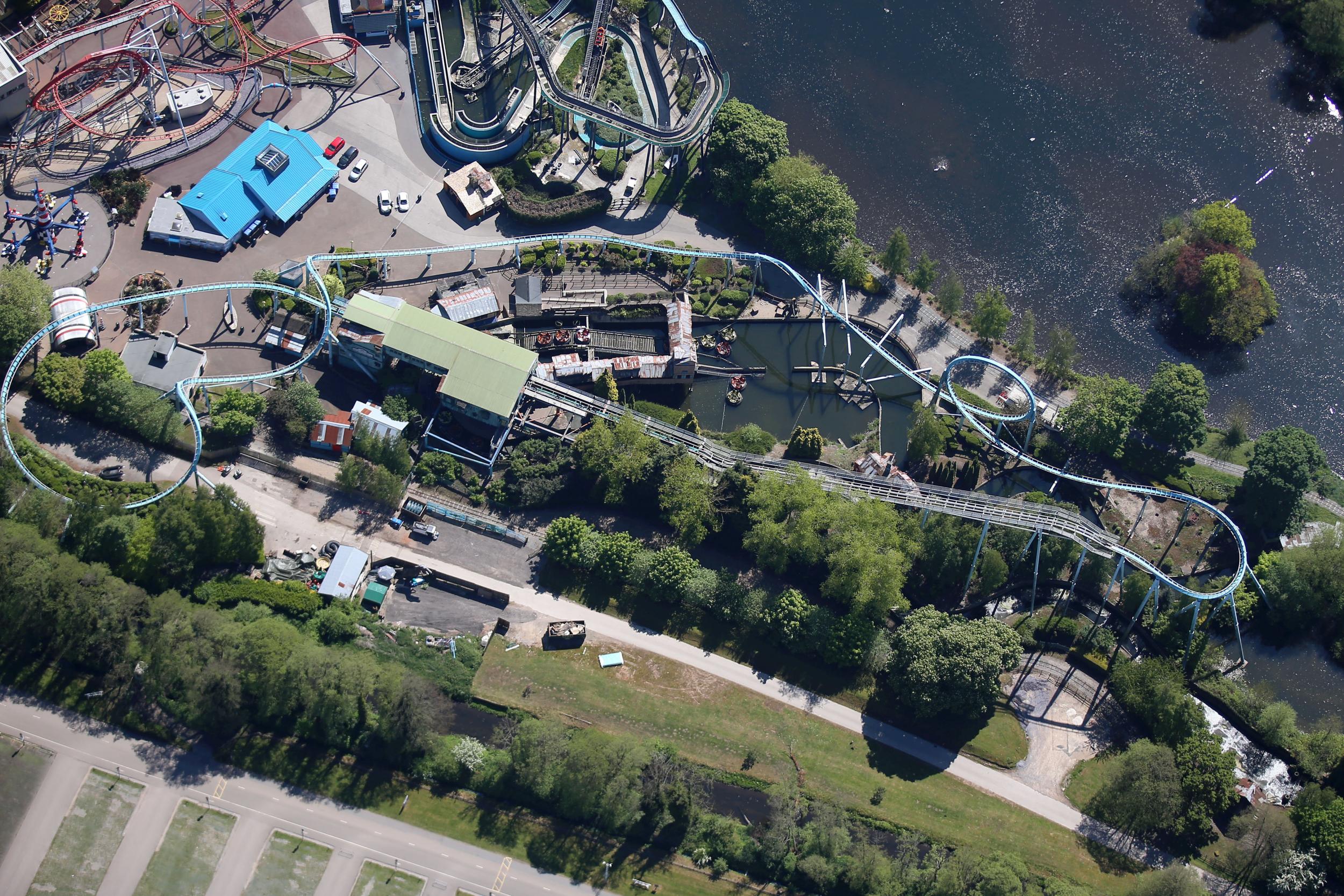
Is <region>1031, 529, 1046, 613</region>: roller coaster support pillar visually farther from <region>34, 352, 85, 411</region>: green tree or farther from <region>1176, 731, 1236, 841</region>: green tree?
<region>34, 352, 85, 411</region>: green tree

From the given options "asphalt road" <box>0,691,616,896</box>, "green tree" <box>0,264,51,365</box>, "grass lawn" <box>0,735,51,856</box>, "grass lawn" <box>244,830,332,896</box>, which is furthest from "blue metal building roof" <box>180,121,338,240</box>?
"grass lawn" <box>244,830,332,896</box>

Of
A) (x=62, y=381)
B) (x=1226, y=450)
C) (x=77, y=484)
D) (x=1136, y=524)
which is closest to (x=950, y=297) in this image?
(x=1136, y=524)

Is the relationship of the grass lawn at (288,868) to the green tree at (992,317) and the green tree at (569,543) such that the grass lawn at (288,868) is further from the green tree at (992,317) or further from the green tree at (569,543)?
the green tree at (992,317)

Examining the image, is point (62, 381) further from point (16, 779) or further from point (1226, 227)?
point (1226, 227)

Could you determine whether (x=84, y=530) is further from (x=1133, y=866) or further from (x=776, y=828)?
(x=1133, y=866)

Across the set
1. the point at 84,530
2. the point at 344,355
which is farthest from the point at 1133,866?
the point at 84,530

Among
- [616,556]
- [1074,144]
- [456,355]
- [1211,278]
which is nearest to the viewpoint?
[616,556]
